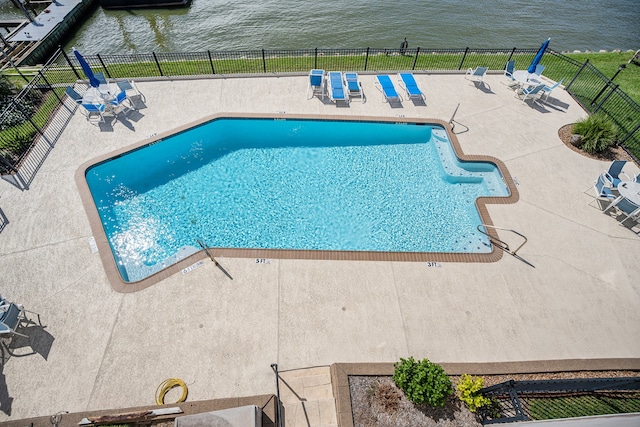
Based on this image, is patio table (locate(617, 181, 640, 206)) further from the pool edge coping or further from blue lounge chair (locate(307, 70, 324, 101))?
blue lounge chair (locate(307, 70, 324, 101))

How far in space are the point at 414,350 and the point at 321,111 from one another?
11.6m

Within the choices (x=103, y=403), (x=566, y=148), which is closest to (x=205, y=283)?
(x=103, y=403)

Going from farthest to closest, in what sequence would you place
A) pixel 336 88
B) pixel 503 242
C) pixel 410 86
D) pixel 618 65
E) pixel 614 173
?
pixel 618 65, pixel 410 86, pixel 336 88, pixel 614 173, pixel 503 242

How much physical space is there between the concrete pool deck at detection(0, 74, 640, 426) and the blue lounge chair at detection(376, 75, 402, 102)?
749 centimetres

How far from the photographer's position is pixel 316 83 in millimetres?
16328

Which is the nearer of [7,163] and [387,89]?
[7,163]

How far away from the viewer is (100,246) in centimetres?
1065

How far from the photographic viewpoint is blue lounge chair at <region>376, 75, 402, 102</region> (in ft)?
52.4

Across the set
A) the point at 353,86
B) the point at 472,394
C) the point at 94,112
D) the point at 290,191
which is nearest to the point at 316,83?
the point at 353,86

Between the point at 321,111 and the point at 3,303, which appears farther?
the point at 321,111

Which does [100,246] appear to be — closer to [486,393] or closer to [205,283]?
[205,283]

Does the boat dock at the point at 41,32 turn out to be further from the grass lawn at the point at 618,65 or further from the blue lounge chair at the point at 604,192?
the grass lawn at the point at 618,65

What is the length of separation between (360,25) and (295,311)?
25835 millimetres

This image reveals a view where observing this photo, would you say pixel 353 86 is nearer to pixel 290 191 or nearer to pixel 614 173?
pixel 290 191
